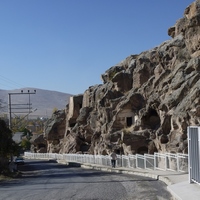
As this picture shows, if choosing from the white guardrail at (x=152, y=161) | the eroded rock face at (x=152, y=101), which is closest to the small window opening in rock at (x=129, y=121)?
the eroded rock face at (x=152, y=101)

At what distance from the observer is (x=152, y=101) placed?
40.5 m

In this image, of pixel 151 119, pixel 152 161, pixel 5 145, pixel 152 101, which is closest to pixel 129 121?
pixel 151 119

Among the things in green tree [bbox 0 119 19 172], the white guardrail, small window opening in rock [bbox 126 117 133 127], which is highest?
small window opening in rock [bbox 126 117 133 127]

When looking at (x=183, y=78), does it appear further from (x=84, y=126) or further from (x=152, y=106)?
(x=84, y=126)

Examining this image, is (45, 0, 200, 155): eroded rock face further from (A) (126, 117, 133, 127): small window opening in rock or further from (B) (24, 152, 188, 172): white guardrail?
(B) (24, 152, 188, 172): white guardrail

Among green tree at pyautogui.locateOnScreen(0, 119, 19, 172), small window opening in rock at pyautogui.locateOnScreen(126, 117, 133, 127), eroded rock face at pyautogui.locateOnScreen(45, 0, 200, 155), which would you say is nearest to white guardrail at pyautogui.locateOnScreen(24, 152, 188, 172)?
eroded rock face at pyautogui.locateOnScreen(45, 0, 200, 155)

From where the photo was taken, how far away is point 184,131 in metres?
30.9

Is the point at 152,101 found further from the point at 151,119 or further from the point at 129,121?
the point at 129,121

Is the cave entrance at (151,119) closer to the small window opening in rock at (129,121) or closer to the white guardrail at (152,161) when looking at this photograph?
the small window opening in rock at (129,121)

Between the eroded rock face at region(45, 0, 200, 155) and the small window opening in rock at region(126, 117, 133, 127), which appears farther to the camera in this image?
the small window opening in rock at region(126, 117, 133, 127)

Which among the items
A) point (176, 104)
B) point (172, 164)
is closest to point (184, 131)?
point (176, 104)

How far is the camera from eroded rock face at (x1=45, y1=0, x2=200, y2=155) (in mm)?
32406

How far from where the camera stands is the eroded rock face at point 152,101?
32.4 metres

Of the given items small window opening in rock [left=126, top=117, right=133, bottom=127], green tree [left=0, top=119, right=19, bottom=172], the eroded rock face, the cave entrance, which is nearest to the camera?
the eroded rock face
